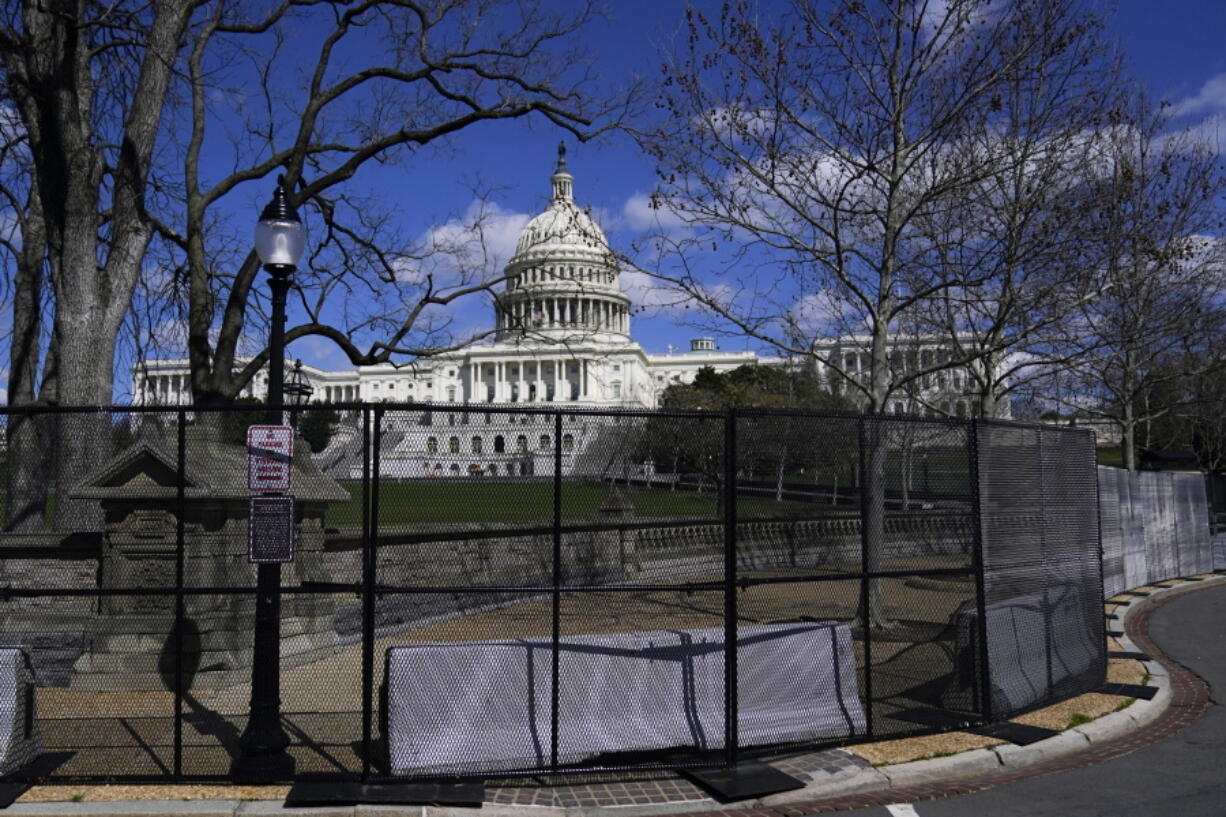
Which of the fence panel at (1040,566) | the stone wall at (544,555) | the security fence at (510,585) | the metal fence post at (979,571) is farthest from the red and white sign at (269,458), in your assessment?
the fence panel at (1040,566)

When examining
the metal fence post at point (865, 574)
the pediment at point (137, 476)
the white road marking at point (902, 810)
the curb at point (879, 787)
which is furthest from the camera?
the pediment at point (137, 476)

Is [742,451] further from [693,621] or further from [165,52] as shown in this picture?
[165,52]

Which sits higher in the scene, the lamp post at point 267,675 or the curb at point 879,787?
the lamp post at point 267,675

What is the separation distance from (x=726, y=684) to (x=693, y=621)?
749 centimetres

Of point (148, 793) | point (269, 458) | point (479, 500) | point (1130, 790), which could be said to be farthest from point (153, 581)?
point (1130, 790)

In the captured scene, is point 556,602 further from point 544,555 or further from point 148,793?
point 544,555

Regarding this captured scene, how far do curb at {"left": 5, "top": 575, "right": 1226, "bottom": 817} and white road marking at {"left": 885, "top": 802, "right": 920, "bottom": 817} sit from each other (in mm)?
97

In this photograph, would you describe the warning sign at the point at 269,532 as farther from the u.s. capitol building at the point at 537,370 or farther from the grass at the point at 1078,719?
the grass at the point at 1078,719

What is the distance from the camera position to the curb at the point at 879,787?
6344 mm

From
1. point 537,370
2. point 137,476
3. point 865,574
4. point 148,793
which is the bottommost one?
point 148,793

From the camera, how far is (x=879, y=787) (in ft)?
23.4

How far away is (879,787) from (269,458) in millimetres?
5083

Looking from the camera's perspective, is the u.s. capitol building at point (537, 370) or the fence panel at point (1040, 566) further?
the fence panel at point (1040, 566)

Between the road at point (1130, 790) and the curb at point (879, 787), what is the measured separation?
15 cm
